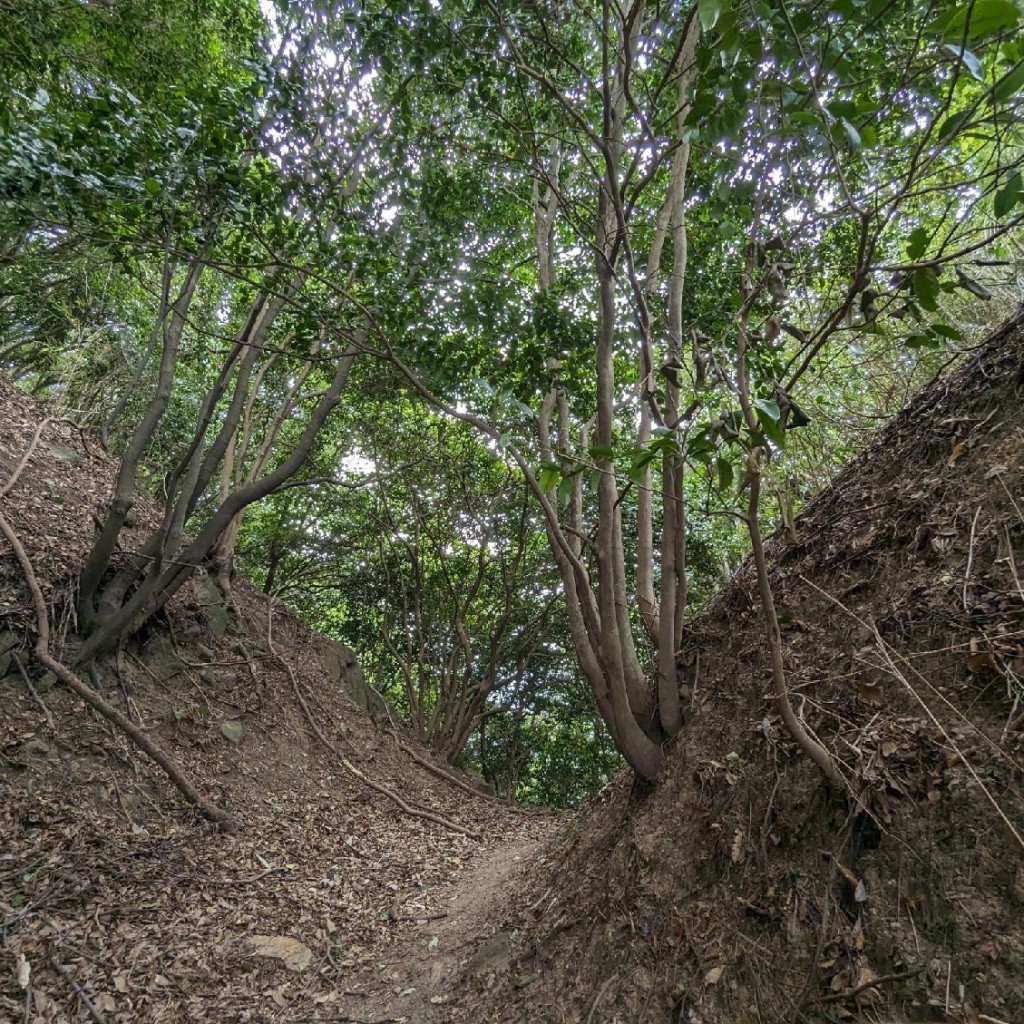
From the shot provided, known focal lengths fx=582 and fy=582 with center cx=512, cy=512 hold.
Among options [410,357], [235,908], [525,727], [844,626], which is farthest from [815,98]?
[525,727]

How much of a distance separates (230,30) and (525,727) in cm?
1141

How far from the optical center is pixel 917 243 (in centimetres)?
147

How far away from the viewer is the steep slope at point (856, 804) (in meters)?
1.66

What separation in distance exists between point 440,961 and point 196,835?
83.0 inches

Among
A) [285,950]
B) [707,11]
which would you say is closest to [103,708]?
[285,950]

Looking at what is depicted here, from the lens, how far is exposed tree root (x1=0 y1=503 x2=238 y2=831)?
419 cm

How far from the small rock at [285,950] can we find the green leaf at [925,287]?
432 cm

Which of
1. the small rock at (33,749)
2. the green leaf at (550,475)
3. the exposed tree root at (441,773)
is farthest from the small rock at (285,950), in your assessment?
the exposed tree root at (441,773)

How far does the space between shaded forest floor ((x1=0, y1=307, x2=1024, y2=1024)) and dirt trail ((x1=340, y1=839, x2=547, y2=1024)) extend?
0.07ft

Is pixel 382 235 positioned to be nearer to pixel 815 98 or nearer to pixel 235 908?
pixel 815 98

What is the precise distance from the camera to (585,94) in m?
4.58

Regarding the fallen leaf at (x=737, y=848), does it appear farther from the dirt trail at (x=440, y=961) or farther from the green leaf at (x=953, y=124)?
the green leaf at (x=953, y=124)

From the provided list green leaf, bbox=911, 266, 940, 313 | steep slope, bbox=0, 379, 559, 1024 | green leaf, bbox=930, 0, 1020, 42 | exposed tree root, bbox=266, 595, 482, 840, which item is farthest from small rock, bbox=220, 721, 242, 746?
green leaf, bbox=930, 0, 1020, 42

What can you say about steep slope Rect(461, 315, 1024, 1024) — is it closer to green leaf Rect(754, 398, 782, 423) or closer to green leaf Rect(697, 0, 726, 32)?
green leaf Rect(754, 398, 782, 423)
